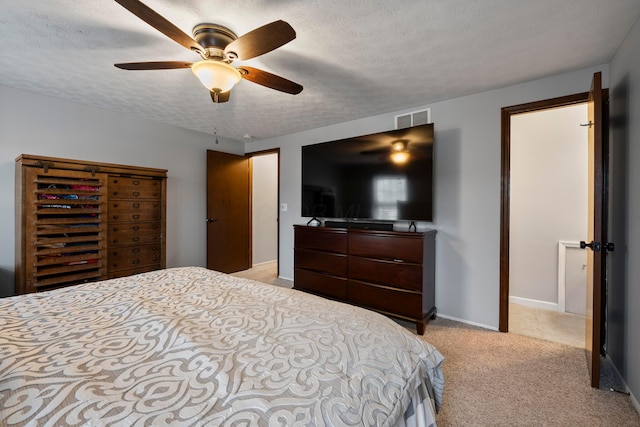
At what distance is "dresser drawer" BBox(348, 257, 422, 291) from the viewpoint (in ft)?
8.44

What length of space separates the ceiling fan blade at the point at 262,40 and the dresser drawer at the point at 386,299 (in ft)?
7.40

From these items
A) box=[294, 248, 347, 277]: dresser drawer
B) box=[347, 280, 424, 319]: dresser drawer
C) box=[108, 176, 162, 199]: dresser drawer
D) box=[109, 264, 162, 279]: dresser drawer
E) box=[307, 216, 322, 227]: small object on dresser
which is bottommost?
box=[347, 280, 424, 319]: dresser drawer

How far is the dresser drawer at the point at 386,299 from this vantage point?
2.57 metres

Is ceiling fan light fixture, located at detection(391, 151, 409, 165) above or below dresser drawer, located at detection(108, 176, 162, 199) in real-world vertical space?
above

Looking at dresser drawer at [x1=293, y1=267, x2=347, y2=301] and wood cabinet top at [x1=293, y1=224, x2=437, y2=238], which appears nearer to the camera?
wood cabinet top at [x1=293, y1=224, x2=437, y2=238]

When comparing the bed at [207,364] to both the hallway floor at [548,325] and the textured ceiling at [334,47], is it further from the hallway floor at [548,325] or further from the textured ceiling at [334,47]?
the hallway floor at [548,325]

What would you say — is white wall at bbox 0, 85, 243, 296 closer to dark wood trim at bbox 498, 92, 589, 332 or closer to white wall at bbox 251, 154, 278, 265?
white wall at bbox 251, 154, 278, 265

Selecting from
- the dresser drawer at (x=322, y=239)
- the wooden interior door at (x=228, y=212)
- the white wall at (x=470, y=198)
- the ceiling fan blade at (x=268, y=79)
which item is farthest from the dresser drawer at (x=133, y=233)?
the white wall at (x=470, y=198)

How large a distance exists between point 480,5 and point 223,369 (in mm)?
2171

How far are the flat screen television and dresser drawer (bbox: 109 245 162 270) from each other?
6.25 feet

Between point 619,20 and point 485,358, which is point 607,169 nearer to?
point 619,20

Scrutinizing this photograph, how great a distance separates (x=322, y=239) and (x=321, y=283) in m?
0.52

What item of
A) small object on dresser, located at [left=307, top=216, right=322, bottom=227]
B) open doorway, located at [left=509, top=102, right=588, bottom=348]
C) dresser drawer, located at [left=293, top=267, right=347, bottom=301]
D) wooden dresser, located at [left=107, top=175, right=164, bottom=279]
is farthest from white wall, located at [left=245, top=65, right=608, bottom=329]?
wooden dresser, located at [left=107, top=175, right=164, bottom=279]

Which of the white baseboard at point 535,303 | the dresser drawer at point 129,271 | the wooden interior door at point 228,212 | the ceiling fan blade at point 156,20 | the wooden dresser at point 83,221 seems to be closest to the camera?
the ceiling fan blade at point 156,20
